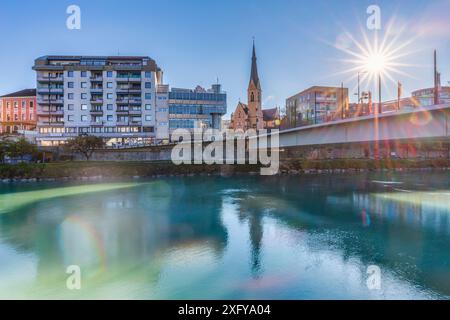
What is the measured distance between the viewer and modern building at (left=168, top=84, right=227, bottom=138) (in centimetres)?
9125

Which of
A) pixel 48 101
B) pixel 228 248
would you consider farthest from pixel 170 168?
pixel 48 101

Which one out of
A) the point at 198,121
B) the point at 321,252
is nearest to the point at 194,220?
the point at 321,252

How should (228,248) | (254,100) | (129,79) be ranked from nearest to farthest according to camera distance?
(228,248) < (129,79) < (254,100)

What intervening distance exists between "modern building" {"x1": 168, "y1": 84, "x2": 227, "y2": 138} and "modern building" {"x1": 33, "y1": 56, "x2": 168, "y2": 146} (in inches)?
157

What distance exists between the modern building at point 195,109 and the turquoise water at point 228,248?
2412 inches

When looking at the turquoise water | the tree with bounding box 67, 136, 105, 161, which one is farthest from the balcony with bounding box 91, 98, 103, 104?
the turquoise water

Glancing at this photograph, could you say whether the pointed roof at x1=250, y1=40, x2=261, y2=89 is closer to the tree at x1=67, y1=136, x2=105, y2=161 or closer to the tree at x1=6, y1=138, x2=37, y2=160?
the tree at x1=67, y1=136, x2=105, y2=161

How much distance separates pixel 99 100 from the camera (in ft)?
290

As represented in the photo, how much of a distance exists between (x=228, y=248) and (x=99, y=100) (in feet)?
269

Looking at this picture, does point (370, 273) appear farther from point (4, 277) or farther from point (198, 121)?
point (198, 121)

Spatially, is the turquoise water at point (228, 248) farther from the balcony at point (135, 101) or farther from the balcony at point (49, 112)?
the balcony at point (49, 112)

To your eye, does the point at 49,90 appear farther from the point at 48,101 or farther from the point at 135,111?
the point at 135,111

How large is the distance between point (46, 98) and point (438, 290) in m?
96.5

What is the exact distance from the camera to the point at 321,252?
15.6m
